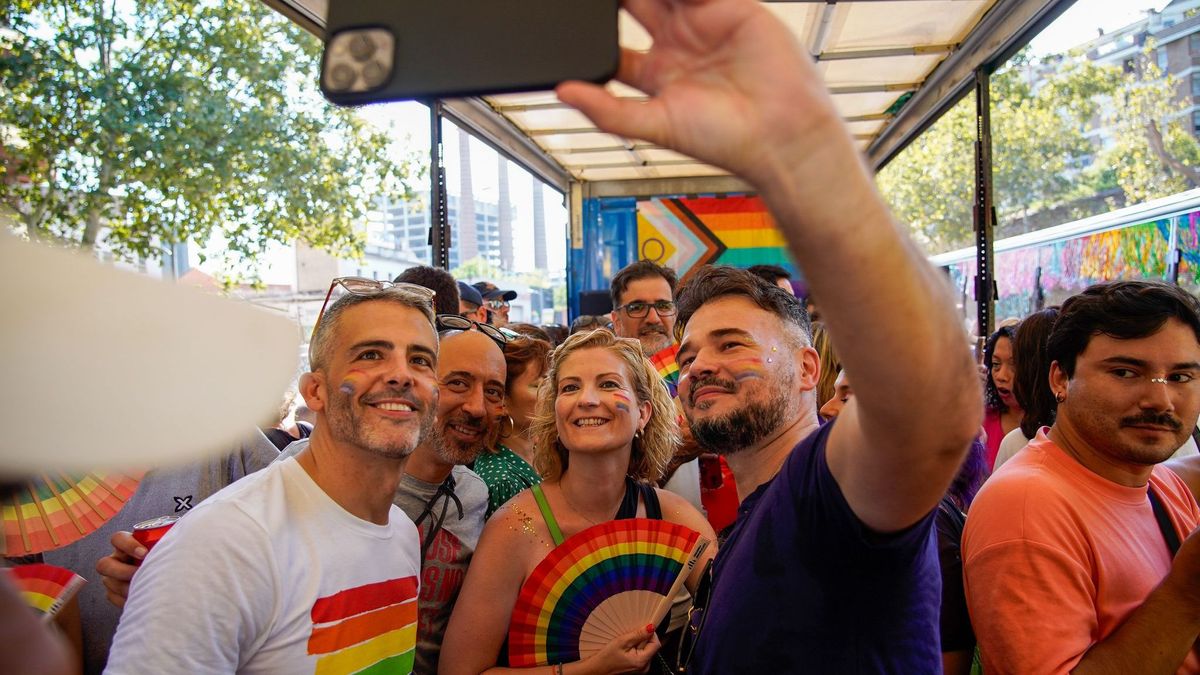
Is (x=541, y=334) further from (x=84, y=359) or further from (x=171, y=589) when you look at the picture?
(x=84, y=359)

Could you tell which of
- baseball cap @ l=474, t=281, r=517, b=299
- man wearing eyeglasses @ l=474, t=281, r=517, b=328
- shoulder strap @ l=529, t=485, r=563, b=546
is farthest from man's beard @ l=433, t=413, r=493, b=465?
baseball cap @ l=474, t=281, r=517, b=299

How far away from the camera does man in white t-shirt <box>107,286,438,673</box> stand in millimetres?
1729

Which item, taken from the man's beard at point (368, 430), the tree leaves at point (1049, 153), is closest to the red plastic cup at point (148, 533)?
the man's beard at point (368, 430)

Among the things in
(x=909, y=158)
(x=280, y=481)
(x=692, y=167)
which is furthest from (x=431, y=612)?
(x=909, y=158)

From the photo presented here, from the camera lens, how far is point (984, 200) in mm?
5438

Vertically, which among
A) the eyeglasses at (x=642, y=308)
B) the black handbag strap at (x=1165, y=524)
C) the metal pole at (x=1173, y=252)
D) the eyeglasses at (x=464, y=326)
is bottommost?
the black handbag strap at (x=1165, y=524)

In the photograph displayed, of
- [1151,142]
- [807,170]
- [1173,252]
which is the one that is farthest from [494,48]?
[1151,142]

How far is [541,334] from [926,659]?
3223mm

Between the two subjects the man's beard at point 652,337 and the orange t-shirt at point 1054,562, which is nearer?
the orange t-shirt at point 1054,562

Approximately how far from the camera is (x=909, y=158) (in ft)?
100

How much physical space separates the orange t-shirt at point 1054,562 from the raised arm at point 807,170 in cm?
111

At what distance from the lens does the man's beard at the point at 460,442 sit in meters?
2.89

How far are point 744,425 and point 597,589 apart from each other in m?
0.87

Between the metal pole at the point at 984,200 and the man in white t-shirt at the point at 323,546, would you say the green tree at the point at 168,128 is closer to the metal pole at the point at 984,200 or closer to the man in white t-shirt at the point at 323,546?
the man in white t-shirt at the point at 323,546
